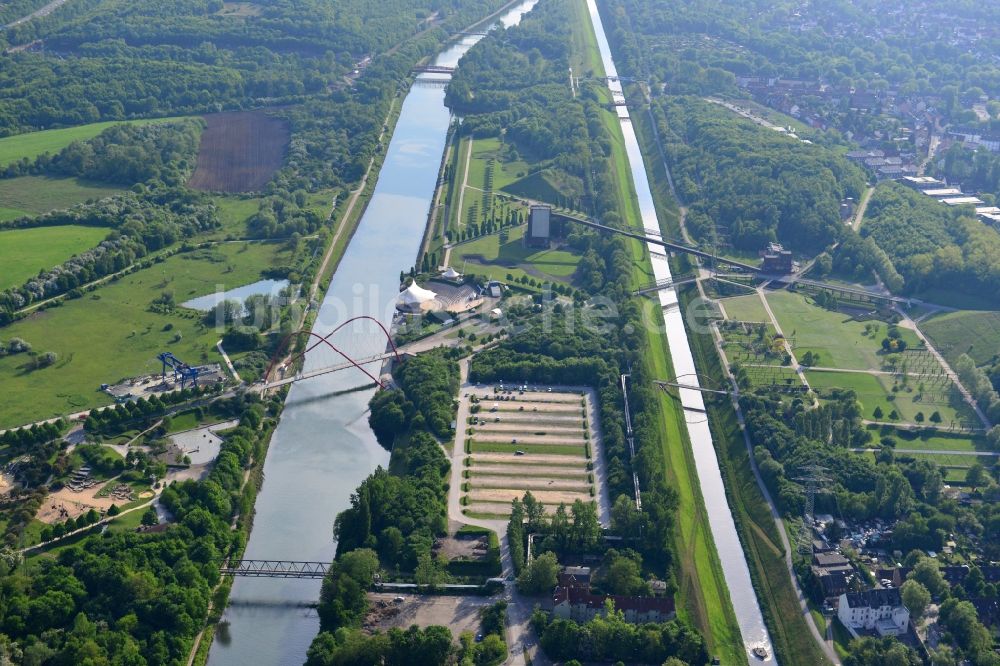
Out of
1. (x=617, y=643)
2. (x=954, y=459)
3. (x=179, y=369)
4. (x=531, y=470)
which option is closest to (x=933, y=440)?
(x=954, y=459)

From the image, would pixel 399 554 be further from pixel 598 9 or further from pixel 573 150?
pixel 598 9

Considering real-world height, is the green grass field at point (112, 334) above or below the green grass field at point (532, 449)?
below

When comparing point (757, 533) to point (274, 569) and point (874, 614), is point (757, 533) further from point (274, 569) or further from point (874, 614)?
point (274, 569)

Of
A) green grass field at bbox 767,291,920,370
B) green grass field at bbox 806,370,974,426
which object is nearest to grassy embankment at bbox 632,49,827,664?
green grass field at bbox 767,291,920,370

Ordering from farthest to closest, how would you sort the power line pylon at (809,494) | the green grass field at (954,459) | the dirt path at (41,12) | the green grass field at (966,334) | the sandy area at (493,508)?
the dirt path at (41,12)
the green grass field at (966,334)
the green grass field at (954,459)
the sandy area at (493,508)
the power line pylon at (809,494)

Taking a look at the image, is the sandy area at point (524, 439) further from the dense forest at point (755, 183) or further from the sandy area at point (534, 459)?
the dense forest at point (755, 183)

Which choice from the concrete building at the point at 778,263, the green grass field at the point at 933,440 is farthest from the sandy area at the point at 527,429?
the concrete building at the point at 778,263

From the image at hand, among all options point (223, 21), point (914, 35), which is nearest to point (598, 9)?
point (914, 35)
